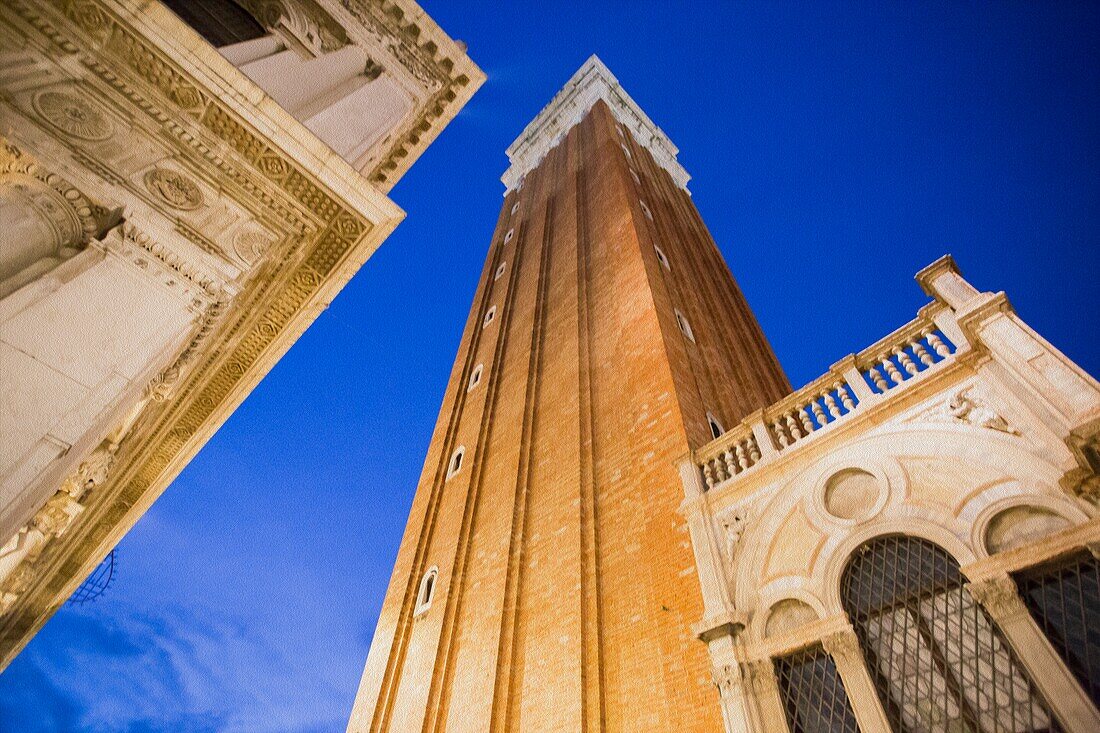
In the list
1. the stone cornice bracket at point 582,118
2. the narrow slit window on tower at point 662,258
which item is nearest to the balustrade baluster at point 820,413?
the narrow slit window on tower at point 662,258

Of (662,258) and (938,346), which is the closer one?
(938,346)

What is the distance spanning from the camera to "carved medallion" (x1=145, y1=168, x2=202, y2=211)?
397 cm

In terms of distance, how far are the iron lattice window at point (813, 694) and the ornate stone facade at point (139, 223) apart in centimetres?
582

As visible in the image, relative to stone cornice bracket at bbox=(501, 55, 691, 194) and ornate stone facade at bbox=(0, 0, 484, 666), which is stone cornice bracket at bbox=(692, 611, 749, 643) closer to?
ornate stone facade at bbox=(0, 0, 484, 666)

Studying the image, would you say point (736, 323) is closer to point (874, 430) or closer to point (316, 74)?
point (874, 430)

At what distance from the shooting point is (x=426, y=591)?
36.8ft

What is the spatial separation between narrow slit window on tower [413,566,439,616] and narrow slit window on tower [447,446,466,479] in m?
2.73

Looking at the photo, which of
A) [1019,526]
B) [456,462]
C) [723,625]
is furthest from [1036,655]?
[456,462]

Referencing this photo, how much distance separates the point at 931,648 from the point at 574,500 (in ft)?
18.6

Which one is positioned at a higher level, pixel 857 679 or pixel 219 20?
pixel 219 20

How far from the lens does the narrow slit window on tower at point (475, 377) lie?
16.5m

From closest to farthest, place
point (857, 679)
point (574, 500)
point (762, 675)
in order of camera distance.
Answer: point (857, 679)
point (762, 675)
point (574, 500)

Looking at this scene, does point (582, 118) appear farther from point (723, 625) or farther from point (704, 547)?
point (723, 625)

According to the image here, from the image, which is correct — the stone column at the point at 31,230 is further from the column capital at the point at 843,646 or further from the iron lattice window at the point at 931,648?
the iron lattice window at the point at 931,648
